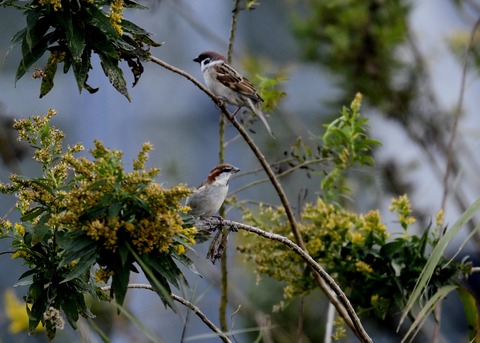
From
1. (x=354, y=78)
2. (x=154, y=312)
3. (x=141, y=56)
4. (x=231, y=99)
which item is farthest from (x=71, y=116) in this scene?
(x=141, y=56)

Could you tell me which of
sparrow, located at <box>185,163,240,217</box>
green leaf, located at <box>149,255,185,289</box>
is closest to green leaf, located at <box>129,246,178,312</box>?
green leaf, located at <box>149,255,185,289</box>

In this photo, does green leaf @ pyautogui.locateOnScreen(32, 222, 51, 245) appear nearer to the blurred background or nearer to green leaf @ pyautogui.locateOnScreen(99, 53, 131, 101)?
green leaf @ pyautogui.locateOnScreen(99, 53, 131, 101)

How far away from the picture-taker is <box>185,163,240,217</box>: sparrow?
3.15 meters

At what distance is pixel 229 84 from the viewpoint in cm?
369

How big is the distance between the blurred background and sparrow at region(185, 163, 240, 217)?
1.73ft

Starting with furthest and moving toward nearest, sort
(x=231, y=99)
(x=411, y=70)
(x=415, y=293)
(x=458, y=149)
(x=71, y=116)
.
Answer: (x=71, y=116) < (x=411, y=70) < (x=458, y=149) < (x=231, y=99) < (x=415, y=293)

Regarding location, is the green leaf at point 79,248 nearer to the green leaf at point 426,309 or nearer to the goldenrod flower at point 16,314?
the green leaf at point 426,309

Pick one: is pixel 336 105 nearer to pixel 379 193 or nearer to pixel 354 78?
pixel 354 78

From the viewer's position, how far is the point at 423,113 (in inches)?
228

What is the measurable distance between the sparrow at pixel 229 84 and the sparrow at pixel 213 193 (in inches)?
8.6

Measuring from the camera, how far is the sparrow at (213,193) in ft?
10.3

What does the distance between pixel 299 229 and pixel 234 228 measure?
673 mm

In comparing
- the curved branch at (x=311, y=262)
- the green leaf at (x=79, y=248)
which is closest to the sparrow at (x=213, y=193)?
the curved branch at (x=311, y=262)

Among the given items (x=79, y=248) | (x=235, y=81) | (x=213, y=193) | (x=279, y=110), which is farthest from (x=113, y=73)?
(x=279, y=110)
